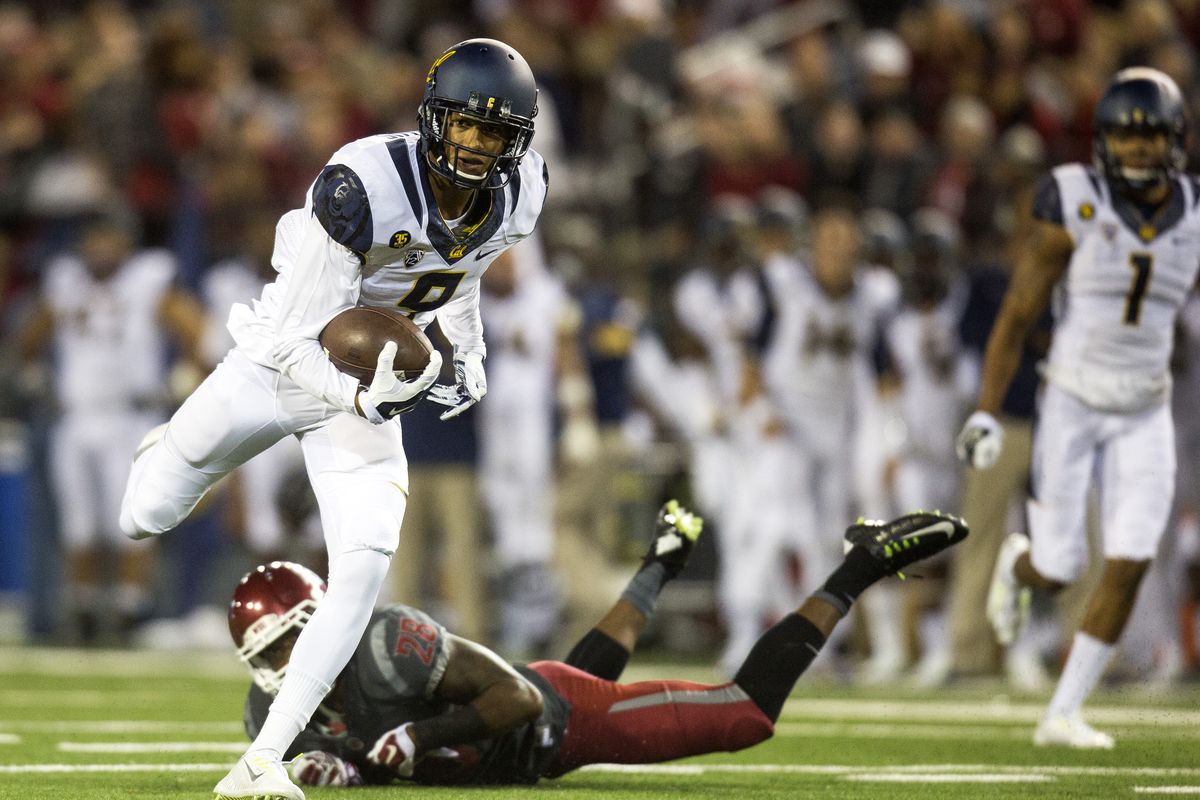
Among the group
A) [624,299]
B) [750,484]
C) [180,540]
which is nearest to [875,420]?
[750,484]

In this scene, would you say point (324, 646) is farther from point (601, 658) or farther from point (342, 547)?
point (601, 658)

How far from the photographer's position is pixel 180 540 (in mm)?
10320

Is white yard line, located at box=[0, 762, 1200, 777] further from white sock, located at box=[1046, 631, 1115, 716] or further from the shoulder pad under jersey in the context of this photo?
the shoulder pad under jersey

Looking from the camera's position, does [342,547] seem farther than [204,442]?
No

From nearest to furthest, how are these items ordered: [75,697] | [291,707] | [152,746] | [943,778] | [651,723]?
[291,707], [651,723], [943,778], [152,746], [75,697]

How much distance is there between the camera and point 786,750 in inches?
228

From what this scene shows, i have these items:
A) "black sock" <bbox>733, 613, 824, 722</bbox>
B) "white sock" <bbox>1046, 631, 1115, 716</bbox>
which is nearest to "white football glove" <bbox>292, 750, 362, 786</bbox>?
"black sock" <bbox>733, 613, 824, 722</bbox>

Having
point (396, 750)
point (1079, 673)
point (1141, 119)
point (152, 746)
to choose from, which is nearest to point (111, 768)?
point (152, 746)

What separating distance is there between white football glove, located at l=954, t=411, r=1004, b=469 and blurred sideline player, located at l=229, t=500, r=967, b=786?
2.79ft

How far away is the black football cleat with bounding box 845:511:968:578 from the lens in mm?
4934

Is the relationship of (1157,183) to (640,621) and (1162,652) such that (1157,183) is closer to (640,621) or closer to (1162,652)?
(640,621)

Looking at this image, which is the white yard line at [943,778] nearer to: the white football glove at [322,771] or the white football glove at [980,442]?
the white football glove at [980,442]

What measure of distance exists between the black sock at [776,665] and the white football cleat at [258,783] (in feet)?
4.21

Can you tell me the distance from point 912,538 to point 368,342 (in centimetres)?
158
